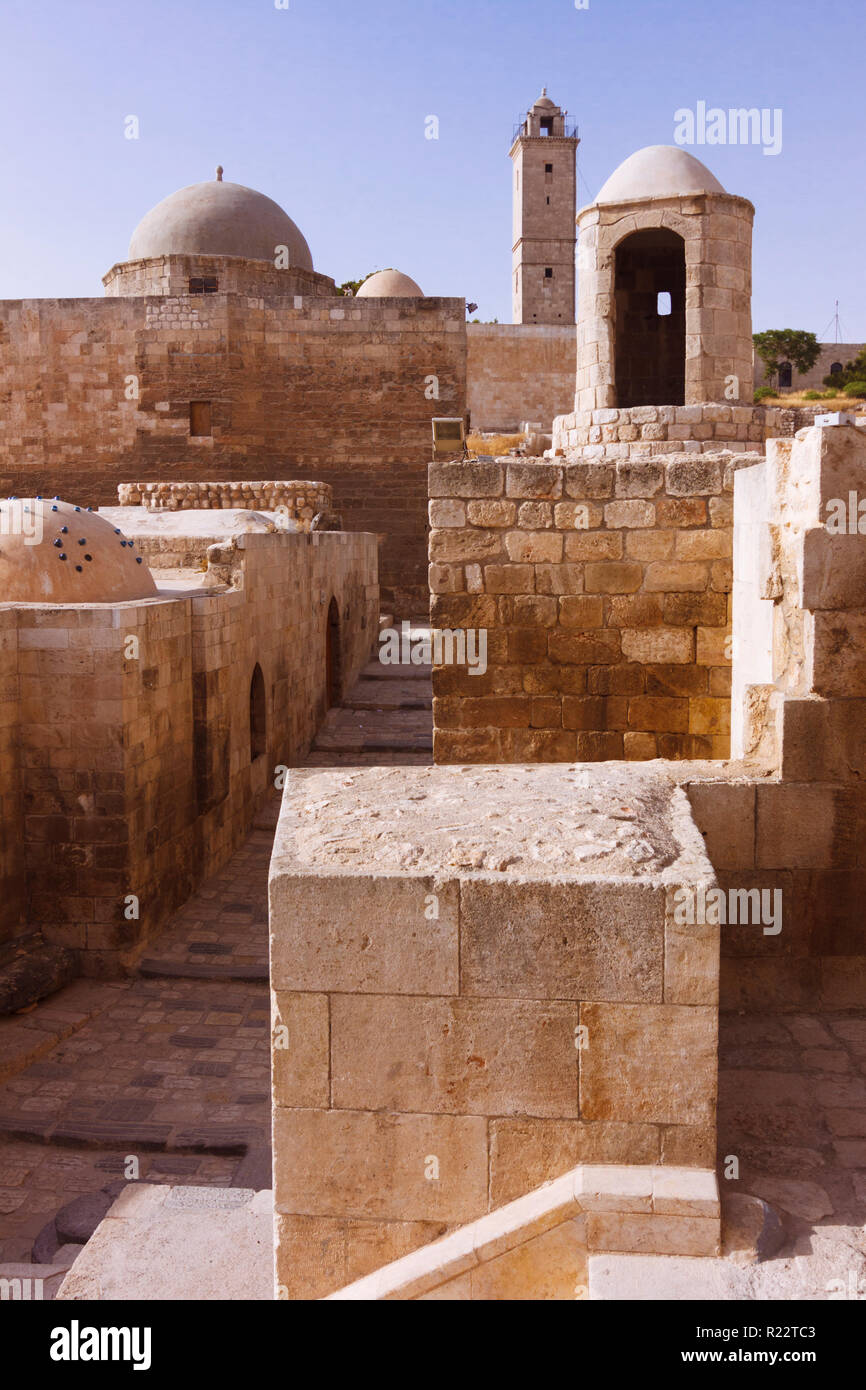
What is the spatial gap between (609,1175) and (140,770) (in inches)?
235

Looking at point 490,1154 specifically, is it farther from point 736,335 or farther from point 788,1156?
point 736,335

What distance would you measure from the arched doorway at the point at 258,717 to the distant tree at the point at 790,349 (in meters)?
37.1

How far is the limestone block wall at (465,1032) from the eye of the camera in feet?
9.33

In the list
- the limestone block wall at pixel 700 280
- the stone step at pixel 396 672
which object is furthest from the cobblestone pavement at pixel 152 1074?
the stone step at pixel 396 672

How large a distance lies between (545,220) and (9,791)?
130ft

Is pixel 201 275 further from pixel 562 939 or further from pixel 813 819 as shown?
pixel 562 939

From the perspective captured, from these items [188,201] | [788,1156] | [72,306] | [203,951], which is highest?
[188,201]

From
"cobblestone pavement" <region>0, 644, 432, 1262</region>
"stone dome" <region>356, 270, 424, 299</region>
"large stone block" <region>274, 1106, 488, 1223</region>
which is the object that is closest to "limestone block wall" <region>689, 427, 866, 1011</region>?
"large stone block" <region>274, 1106, 488, 1223</region>

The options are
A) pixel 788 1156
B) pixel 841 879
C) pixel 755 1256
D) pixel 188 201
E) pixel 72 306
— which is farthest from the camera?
pixel 188 201

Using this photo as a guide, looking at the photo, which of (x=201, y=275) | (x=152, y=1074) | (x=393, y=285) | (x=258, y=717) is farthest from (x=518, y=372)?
(x=152, y=1074)

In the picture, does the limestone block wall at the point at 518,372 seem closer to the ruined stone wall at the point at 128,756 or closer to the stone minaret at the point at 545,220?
the stone minaret at the point at 545,220

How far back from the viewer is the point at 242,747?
1072cm

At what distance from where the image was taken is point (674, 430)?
827cm

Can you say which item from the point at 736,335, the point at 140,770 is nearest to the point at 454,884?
the point at 140,770
